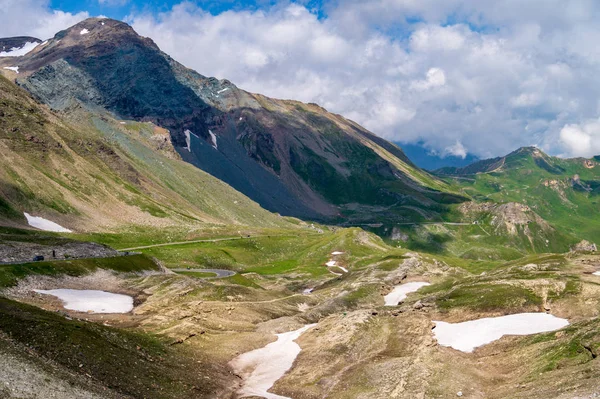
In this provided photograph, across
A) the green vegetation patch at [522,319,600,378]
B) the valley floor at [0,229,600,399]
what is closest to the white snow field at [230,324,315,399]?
the valley floor at [0,229,600,399]

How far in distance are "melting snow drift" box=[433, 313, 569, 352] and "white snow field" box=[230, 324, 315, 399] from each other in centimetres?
1878

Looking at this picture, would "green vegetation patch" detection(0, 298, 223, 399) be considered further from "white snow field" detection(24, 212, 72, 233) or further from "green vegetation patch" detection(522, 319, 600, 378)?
"white snow field" detection(24, 212, 72, 233)

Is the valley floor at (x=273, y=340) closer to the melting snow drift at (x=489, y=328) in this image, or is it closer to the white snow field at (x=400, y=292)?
the melting snow drift at (x=489, y=328)

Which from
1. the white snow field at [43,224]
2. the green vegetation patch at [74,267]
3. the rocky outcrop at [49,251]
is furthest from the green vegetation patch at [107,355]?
the white snow field at [43,224]

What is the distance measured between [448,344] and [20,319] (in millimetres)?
46532

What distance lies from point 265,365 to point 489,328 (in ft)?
94.4

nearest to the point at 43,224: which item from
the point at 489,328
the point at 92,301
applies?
the point at 92,301

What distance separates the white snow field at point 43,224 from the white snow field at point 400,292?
335 feet

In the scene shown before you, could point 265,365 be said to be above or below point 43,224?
below

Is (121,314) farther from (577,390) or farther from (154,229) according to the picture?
(154,229)

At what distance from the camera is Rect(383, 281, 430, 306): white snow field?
370ft

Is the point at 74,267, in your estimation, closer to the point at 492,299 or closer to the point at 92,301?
the point at 92,301

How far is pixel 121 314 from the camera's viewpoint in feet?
239

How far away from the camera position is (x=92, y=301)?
7731 centimetres
